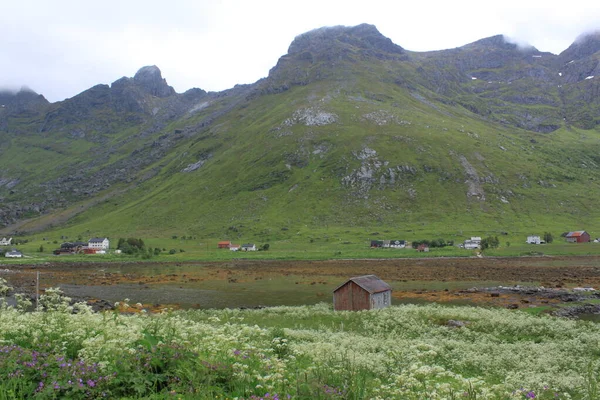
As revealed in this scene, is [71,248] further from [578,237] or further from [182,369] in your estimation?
[578,237]

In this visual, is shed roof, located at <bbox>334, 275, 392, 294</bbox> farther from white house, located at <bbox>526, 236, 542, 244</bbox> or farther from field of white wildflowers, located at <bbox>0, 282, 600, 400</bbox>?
white house, located at <bbox>526, 236, 542, 244</bbox>

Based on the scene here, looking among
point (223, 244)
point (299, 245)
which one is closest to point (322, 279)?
point (299, 245)

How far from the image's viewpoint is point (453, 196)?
628ft

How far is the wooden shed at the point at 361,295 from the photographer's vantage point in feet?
153

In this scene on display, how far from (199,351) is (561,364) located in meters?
21.9

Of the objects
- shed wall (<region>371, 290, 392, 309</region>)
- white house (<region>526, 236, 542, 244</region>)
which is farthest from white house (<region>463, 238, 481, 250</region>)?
shed wall (<region>371, 290, 392, 309</region>)

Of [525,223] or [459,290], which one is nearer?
[459,290]

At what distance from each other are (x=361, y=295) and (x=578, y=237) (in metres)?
131

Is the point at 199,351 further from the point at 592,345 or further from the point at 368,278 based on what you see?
the point at 368,278

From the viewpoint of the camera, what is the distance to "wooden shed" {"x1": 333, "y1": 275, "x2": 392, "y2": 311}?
153ft

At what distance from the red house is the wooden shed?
410ft

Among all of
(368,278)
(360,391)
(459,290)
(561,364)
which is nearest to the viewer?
(360,391)

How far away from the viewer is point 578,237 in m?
145

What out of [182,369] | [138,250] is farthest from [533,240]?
[182,369]
